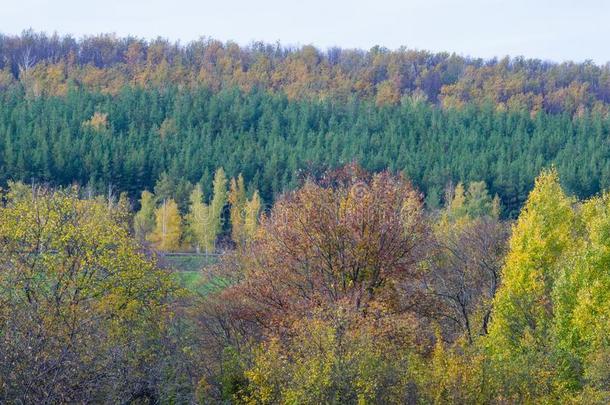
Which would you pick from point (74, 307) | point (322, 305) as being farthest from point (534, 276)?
point (74, 307)

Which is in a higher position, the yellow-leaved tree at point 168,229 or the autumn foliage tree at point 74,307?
the autumn foliage tree at point 74,307

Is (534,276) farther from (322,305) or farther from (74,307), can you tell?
(74,307)

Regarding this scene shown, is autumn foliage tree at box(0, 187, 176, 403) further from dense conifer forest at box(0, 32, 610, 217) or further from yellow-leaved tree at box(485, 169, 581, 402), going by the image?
dense conifer forest at box(0, 32, 610, 217)

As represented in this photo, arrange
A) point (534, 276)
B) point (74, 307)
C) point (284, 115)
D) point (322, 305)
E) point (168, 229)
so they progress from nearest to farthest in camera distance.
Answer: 1. point (74, 307)
2. point (322, 305)
3. point (534, 276)
4. point (168, 229)
5. point (284, 115)

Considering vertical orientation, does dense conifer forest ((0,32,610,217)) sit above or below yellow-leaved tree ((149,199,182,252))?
above

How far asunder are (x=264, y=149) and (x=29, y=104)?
36.0 metres

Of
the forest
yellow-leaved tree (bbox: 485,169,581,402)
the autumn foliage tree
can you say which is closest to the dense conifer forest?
the forest

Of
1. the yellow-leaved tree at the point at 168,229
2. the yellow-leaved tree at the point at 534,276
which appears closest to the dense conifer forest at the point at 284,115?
the yellow-leaved tree at the point at 168,229

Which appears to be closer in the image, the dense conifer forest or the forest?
the forest

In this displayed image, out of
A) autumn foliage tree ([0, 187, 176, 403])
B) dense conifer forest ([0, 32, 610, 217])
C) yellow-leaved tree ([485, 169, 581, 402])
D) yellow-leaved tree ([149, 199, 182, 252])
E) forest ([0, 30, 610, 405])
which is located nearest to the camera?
autumn foliage tree ([0, 187, 176, 403])

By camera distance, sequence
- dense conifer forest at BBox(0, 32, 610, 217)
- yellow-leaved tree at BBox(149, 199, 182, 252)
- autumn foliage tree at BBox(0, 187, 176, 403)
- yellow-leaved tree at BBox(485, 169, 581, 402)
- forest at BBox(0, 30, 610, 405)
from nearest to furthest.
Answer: autumn foliage tree at BBox(0, 187, 176, 403) < forest at BBox(0, 30, 610, 405) < yellow-leaved tree at BBox(485, 169, 581, 402) < yellow-leaved tree at BBox(149, 199, 182, 252) < dense conifer forest at BBox(0, 32, 610, 217)

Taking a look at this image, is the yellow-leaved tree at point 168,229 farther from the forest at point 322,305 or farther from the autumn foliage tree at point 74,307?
the autumn foliage tree at point 74,307

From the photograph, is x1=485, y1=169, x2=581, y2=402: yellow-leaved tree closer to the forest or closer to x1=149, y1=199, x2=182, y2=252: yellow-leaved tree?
the forest

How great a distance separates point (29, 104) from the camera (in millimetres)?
121750
